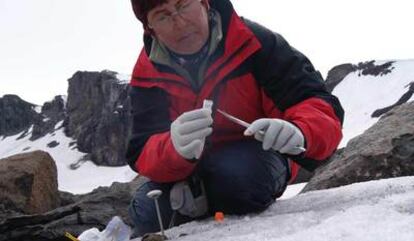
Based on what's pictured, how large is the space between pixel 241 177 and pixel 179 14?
3.78ft

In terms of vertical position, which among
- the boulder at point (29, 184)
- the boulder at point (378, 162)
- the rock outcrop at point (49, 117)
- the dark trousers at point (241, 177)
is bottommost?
the rock outcrop at point (49, 117)

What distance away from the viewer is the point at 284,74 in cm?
368

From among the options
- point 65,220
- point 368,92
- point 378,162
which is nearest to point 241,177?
point 378,162

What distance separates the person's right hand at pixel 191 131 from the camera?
3.00 meters

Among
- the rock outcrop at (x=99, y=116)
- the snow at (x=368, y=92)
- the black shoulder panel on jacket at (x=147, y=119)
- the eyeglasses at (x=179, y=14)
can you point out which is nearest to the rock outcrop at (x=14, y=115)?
the rock outcrop at (x=99, y=116)

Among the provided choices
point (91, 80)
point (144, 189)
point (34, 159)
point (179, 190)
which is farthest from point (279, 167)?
point (91, 80)

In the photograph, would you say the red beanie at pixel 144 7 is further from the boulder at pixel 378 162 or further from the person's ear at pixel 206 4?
the boulder at pixel 378 162

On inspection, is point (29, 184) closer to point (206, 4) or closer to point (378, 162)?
point (378, 162)

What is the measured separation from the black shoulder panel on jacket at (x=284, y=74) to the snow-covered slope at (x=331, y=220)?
57 cm

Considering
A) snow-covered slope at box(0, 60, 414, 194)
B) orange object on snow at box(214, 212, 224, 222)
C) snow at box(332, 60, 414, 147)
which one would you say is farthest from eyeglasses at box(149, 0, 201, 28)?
snow at box(332, 60, 414, 147)

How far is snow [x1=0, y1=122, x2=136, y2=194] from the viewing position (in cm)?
6910

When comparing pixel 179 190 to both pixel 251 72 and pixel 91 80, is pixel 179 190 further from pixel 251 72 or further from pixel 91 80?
pixel 91 80

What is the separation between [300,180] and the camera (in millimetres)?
11938

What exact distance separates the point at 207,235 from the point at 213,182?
26.7 inches
